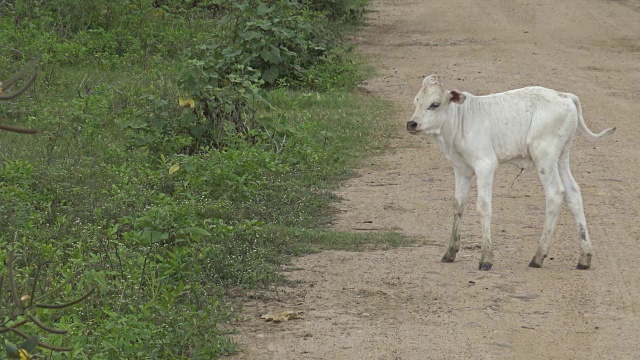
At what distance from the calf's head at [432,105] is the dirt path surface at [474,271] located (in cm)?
98

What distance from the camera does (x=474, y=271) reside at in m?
7.65

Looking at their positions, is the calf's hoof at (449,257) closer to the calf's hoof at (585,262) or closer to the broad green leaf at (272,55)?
the calf's hoof at (585,262)

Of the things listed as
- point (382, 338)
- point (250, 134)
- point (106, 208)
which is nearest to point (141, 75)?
point (250, 134)

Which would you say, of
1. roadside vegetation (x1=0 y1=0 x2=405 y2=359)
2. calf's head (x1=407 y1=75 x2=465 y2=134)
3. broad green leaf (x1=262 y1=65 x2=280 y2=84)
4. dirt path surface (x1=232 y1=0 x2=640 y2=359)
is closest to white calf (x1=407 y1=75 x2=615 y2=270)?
calf's head (x1=407 y1=75 x2=465 y2=134)

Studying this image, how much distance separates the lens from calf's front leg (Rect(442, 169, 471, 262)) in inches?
309

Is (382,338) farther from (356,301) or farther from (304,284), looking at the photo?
(304,284)

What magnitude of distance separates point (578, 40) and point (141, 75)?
8.56 meters

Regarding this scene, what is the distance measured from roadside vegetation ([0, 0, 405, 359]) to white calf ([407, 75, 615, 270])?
3.28 ft

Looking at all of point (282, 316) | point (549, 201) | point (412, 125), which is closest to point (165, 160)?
point (412, 125)

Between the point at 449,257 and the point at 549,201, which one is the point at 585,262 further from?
the point at 449,257

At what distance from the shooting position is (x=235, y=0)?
549 inches

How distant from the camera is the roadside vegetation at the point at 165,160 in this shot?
6387 mm

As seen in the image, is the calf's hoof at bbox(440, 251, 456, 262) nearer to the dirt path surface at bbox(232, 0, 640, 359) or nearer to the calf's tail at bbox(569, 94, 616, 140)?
the dirt path surface at bbox(232, 0, 640, 359)

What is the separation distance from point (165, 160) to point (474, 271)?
3.35 meters
